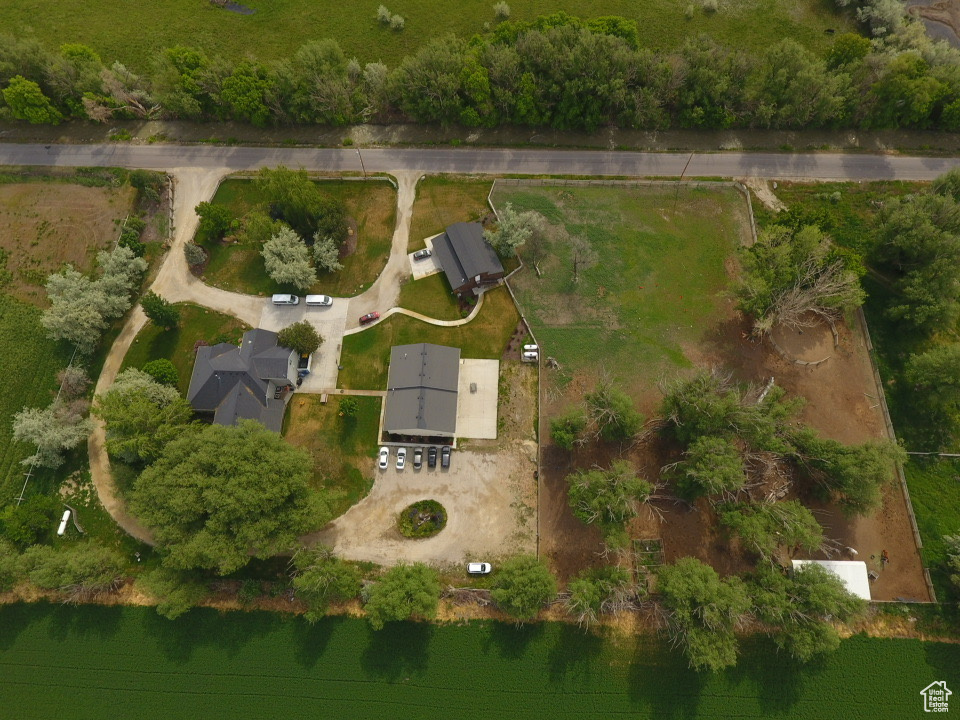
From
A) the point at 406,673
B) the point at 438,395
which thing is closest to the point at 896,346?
the point at 438,395

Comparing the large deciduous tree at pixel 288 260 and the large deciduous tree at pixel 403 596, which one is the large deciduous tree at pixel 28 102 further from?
the large deciduous tree at pixel 403 596

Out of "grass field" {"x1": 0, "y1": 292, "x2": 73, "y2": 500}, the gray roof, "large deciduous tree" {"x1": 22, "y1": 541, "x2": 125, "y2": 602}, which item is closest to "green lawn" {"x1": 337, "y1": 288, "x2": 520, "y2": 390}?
the gray roof

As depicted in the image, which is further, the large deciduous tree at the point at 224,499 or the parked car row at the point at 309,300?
the parked car row at the point at 309,300

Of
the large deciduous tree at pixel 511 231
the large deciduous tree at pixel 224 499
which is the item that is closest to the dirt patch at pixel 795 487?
the large deciduous tree at pixel 511 231

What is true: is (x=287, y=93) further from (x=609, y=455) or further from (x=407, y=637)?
(x=407, y=637)

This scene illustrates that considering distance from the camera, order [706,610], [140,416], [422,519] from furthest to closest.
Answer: [422,519], [140,416], [706,610]

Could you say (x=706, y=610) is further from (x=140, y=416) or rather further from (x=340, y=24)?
(x=340, y=24)
